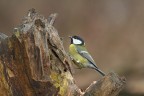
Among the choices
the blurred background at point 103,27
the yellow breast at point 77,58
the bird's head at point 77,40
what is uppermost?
the blurred background at point 103,27

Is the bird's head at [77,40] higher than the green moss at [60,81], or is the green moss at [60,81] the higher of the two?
the bird's head at [77,40]

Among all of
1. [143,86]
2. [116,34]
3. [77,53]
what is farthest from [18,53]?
[116,34]

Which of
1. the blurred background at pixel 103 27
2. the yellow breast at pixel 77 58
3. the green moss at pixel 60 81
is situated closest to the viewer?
the green moss at pixel 60 81

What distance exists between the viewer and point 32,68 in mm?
3658

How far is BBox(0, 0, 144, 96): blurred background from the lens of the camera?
34.6 ft

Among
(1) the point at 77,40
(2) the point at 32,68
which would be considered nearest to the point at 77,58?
(1) the point at 77,40

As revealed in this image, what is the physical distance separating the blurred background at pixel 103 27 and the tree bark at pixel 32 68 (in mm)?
6384

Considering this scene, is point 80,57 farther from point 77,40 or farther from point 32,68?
point 32,68

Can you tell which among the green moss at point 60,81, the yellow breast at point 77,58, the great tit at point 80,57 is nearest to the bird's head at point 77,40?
the great tit at point 80,57

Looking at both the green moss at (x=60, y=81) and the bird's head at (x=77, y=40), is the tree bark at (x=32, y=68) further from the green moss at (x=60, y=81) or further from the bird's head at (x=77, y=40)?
the bird's head at (x=77, y=40)

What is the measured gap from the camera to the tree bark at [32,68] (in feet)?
11.9

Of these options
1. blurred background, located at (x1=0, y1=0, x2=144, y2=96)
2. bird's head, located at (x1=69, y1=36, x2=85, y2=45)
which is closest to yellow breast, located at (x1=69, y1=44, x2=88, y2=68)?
bird's head, located at (x1=69, y1=36, x2=85, y2=45)

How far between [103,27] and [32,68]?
7.62 metres

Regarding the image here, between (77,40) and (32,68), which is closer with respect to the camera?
(32,68)
